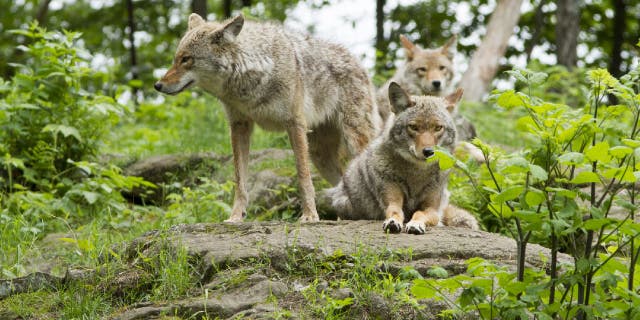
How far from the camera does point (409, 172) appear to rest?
21.0ft

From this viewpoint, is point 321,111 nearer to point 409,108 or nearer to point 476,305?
point 409,108

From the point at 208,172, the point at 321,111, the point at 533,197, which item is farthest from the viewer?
the point at 208,172

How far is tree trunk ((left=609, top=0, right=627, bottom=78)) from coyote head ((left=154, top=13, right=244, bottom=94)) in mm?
14730

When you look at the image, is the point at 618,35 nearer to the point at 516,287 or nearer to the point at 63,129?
the point at 63,129

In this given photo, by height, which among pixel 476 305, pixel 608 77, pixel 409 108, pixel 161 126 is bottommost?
pixel 161 126

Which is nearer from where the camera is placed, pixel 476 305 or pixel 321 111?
pixel 476 305

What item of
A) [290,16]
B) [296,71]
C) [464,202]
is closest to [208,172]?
[296,71]

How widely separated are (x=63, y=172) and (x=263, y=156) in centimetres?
267

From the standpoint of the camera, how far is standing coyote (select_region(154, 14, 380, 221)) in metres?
6.76

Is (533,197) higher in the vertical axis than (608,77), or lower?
lower

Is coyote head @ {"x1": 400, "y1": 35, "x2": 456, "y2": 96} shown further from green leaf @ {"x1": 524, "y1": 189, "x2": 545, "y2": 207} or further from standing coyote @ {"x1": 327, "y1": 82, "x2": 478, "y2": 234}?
green leaf @ {"x1": 524, "y1": 189, "x2": 545, "y2": 207}

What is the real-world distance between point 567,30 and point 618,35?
4.77m

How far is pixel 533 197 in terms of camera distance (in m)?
3.32

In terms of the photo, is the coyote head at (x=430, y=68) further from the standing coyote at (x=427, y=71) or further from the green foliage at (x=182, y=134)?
the green foliage at (x=182, y=134)
